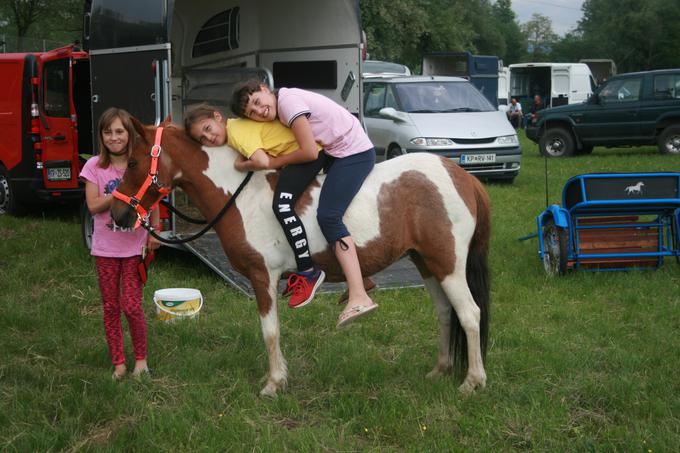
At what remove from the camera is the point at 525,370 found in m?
5.12

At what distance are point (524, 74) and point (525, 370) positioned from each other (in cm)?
3218

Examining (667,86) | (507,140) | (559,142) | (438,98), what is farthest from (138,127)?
(559,142)

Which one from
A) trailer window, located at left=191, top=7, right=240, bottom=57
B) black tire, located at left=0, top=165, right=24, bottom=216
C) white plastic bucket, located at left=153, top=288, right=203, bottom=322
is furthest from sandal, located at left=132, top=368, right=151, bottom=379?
black tire, located at left=0, top=165, right=24, bottom=216

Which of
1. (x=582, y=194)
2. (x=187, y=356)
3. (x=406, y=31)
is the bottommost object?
(x=187, y=356)

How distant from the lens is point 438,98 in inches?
571

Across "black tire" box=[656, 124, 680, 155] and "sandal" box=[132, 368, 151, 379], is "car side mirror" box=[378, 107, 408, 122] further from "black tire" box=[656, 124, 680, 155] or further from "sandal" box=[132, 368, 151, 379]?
"sandal" box=[132, 368, 151, 379]

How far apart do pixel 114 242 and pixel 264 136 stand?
1199mm

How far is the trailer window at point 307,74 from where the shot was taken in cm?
966

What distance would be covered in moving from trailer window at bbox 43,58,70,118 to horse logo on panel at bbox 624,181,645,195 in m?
7.22

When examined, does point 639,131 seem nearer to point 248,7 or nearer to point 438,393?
point 248,7

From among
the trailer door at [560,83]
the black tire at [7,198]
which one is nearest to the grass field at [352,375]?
the black tire at [7,198]

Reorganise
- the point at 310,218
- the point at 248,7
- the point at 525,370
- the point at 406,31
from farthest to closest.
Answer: the point at 406,31, the point at 248,7, the point at 525,370, the point at 310,218

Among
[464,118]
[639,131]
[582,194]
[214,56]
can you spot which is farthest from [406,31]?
[582,194]

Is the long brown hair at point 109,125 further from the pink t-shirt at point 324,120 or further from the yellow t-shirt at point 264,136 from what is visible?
the pink t-shirt at point 324,120
